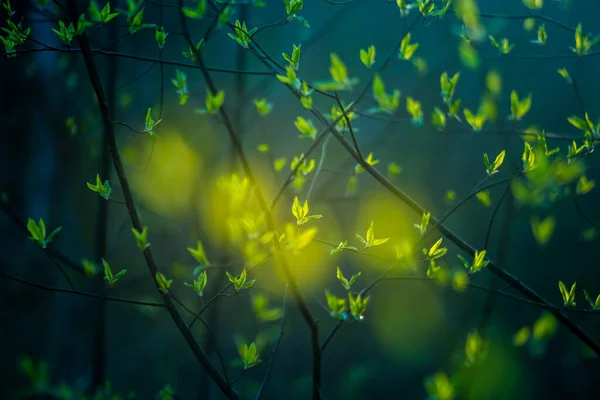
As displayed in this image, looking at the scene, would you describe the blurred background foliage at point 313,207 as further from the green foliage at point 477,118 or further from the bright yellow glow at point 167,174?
the green foliage at point 477,118

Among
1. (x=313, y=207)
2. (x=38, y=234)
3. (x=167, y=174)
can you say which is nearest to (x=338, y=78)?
(x=38, y=234)

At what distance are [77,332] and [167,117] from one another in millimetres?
1029

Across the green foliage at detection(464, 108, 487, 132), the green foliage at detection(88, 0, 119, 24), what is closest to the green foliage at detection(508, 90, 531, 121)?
the green foliage at detection(464, 108, 487, 132)

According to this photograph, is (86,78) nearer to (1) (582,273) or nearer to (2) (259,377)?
(2) (259,377)

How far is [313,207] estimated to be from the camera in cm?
183

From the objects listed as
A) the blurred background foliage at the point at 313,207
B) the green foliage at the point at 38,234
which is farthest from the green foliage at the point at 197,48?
the blurred background foliage at the point at 313,207

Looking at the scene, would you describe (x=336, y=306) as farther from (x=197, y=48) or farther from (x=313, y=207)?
(x=313, y=207)

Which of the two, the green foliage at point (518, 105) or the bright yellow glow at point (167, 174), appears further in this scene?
the bright yellow glow at point (167, 174)

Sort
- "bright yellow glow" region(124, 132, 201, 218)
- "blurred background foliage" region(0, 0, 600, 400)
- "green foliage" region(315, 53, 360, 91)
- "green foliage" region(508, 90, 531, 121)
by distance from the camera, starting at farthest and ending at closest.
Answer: "bright yellow glow" region(124, 132, 201, 218) → "blurred background foliage" region(0, 0, 600, 400) → "green foliage" region(508, 90, 531, 121) → "green foliage" region(315, 53, 360, 91)

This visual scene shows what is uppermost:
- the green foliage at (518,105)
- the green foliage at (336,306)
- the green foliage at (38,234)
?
the green foliage at (518,105)

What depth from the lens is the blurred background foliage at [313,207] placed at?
1710 millimetres

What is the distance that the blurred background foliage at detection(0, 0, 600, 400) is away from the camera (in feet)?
5.61

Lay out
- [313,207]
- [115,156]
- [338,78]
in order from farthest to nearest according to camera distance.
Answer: [313,207]
[115,156]
[338,78]

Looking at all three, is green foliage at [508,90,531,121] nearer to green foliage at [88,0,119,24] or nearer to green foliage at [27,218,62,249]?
green foliage at [88,0,119,24]
